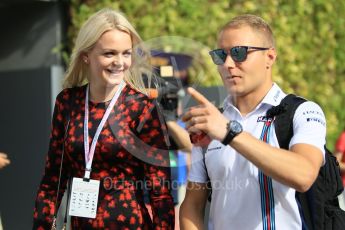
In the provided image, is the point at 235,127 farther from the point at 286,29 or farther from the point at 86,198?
Answer: the point at 286,29

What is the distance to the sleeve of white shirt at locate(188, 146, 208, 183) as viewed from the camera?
9.39 ft

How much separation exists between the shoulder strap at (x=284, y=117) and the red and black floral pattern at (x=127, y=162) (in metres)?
0.77

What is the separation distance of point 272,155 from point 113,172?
114 centimetres

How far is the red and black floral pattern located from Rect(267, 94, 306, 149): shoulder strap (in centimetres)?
77

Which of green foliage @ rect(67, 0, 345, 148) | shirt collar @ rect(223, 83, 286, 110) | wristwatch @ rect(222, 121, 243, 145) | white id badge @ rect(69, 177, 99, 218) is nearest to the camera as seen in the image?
wristwatch @ rect(222, 121, 243, 145)

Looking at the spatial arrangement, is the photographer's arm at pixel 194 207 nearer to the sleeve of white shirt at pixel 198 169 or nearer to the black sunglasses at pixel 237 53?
the sleeve of white shirt at pixel 198 169

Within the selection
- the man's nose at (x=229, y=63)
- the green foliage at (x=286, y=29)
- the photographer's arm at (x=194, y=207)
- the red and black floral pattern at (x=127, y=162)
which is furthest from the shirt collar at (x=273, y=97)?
the green foliage at (x=286, y=29)

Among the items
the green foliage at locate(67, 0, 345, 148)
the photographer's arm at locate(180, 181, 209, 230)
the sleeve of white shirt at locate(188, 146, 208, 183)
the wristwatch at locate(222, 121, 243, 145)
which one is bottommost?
the photographer's arm at locate(180, 181, 209, 230)

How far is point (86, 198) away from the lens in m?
3.23

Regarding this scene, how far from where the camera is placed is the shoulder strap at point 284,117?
260 centimetres

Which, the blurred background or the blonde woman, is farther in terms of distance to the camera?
the blurred background

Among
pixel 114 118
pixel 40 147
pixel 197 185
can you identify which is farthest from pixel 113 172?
pixel 40 147

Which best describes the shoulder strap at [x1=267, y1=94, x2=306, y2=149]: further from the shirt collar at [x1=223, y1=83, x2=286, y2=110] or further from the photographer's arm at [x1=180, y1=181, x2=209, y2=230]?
the photographer's arm at [x1=180, y1=181, x2=209, y2=230]

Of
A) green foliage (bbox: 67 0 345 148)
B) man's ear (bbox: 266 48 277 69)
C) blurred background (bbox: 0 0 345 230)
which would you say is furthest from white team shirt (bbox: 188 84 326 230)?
blurred background (bbox: 0 0 345 230)
